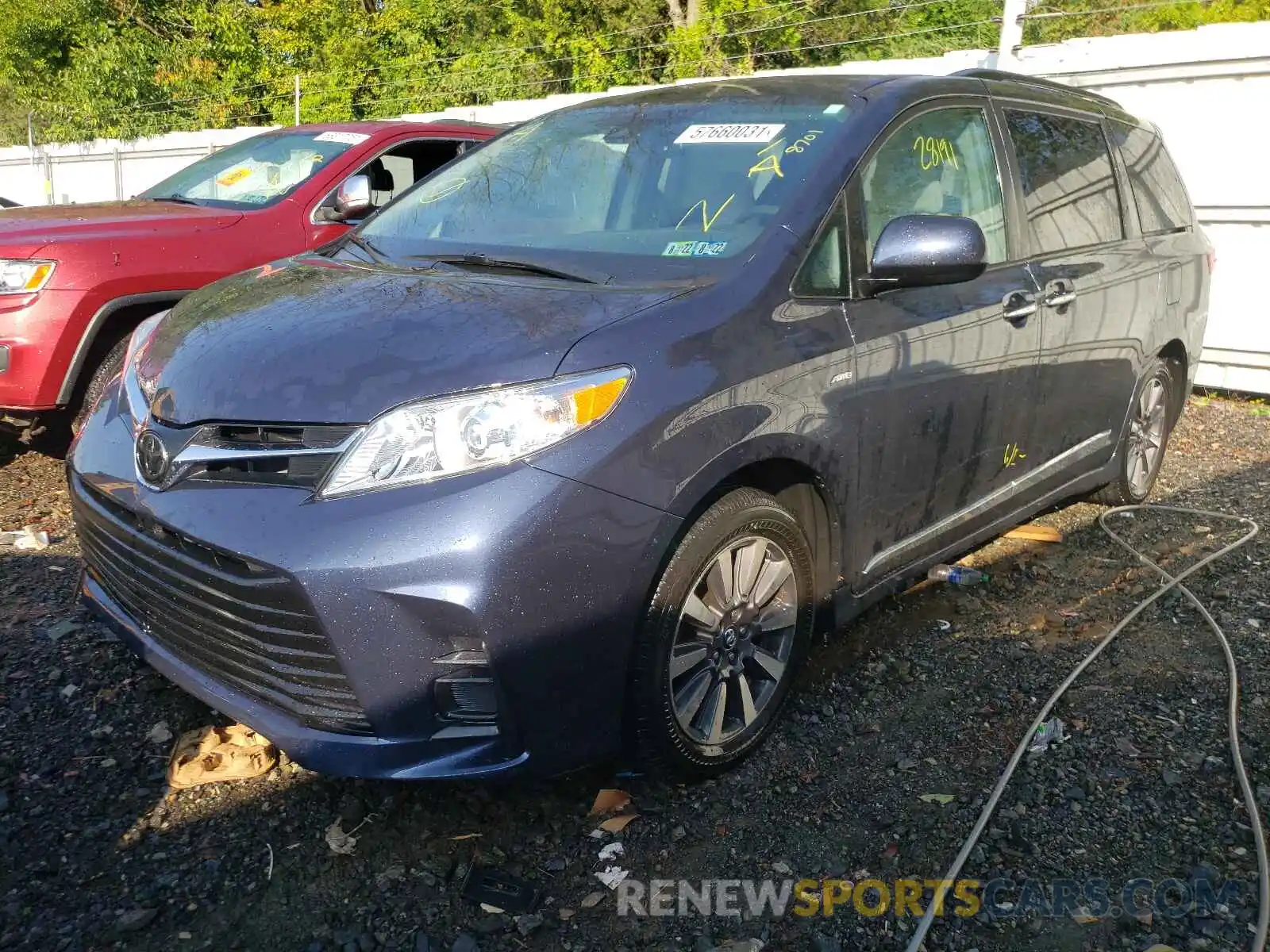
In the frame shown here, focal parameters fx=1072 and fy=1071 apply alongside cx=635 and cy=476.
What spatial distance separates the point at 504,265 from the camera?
3035 millimetres

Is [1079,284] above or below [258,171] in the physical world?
below

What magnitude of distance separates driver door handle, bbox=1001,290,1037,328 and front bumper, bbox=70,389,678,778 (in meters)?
1.71

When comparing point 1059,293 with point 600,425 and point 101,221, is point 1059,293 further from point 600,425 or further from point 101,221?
point 101,221

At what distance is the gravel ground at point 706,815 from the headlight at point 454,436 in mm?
795

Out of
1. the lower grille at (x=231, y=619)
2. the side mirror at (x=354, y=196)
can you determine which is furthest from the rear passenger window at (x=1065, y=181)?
the lower grille at (x=231, y=619)

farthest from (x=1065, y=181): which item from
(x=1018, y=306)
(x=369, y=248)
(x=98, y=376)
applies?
(x=98, y=376)

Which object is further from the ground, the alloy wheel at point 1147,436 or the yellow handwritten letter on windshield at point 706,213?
the yellow handwritten letter on windshield at point 706,213

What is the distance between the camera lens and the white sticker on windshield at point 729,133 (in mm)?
3244

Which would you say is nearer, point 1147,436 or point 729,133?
point 729,133

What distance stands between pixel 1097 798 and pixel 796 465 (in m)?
1.19

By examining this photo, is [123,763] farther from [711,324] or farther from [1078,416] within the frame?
[1078,416]

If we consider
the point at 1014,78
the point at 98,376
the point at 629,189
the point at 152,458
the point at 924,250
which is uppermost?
the point at 1014,78

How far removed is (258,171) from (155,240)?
120 cm

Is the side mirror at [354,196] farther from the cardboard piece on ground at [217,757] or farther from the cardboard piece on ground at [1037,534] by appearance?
the cardboard piece on ground at [1037,534]
